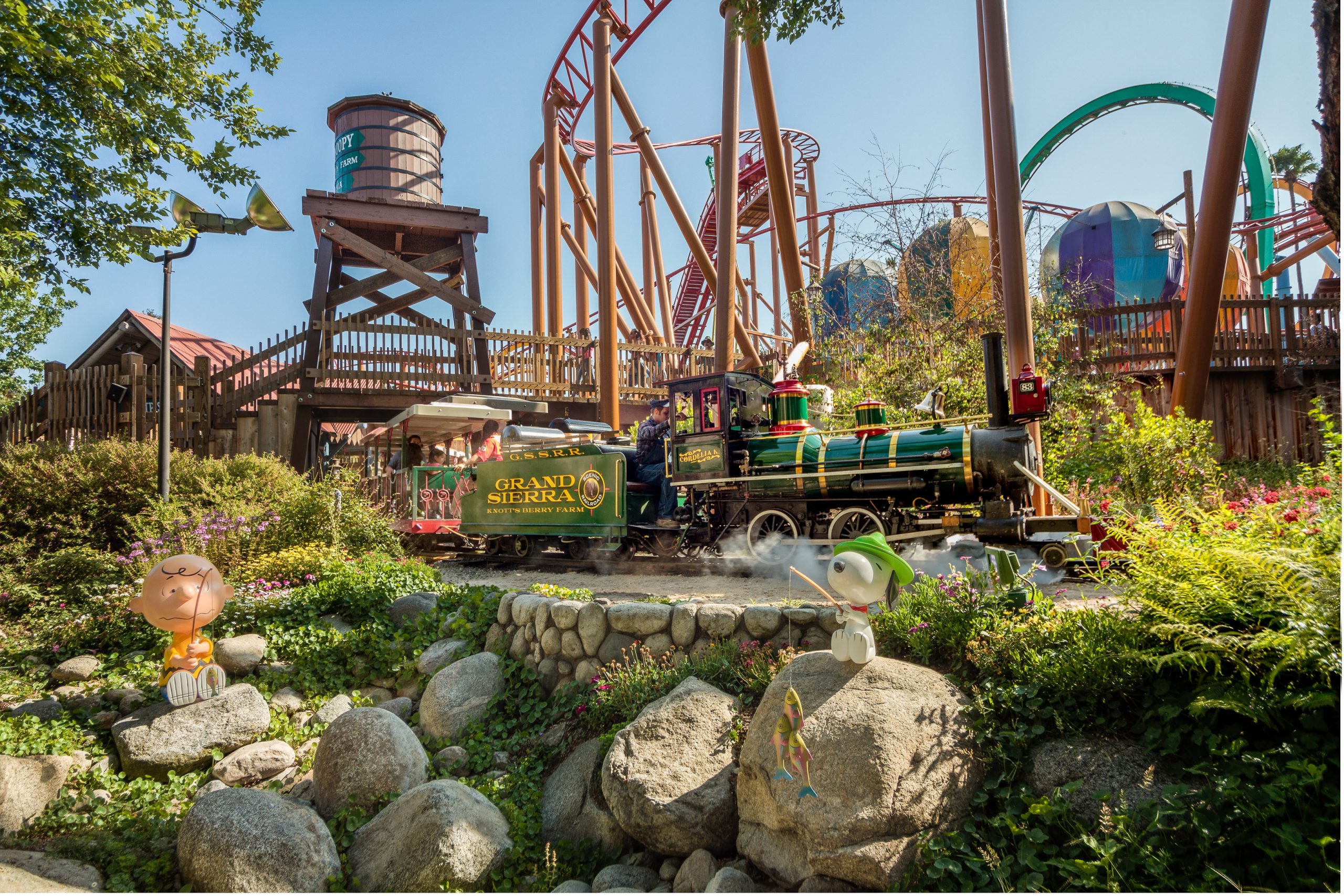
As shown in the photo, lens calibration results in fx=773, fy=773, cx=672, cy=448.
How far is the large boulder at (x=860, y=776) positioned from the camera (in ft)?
12.6

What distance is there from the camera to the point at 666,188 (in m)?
14.9

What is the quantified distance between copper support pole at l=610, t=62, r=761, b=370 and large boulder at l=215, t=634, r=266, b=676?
9.22m

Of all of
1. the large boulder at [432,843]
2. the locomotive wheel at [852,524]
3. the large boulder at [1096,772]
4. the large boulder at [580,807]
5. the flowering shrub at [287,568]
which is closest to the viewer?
the large boulder at [1096,772]

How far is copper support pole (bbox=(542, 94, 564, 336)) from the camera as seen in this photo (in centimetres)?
1703

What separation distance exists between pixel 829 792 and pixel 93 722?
6212 millimetres

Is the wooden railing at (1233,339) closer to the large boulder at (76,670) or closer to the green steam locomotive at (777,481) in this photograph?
the green steam locomotive at (777,481)

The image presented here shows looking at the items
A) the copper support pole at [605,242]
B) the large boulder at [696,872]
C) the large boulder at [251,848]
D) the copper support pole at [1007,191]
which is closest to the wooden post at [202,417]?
the copper support pole at [605,242]

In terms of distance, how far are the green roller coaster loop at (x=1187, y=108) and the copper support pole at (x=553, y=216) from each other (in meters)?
Result: 12.6

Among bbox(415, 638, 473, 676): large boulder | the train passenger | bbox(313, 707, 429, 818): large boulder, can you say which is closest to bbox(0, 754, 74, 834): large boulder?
bbox(313, 707, 429, 818): large boulder

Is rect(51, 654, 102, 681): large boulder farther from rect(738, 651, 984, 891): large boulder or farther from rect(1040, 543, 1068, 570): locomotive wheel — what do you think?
rect(1040, 543, 1068, 570): locomotive wheel

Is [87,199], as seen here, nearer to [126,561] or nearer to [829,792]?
[126,561]

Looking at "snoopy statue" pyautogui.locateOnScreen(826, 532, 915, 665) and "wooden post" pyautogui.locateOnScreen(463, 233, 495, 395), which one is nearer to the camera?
A: "snoopy statue" pyautogui.locateOnScreen(826, 532, 915, 665)

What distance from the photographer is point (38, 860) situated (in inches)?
Result: 182

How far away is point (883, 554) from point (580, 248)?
15098 mm
